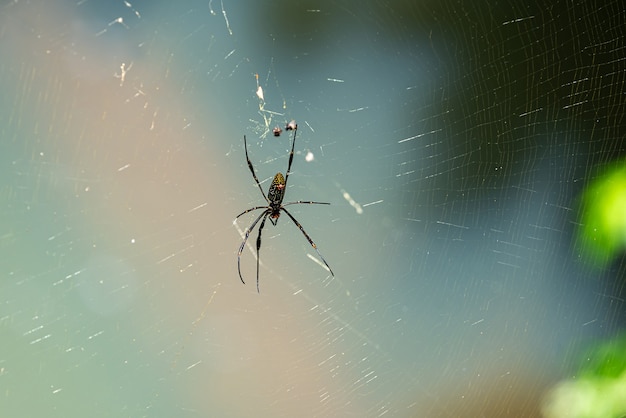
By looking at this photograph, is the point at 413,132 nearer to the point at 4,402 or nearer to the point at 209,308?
the point at 209,308

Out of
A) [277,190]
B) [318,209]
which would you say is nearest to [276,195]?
[277,190]

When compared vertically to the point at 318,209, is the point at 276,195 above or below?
above

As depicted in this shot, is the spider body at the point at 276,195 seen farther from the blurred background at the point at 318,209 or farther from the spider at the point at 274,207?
the blurred background at the point at 318,209

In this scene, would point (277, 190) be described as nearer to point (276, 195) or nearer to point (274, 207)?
point (276, 195)

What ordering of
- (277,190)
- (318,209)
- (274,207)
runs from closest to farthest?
(277,190), (274,207), (318,209)

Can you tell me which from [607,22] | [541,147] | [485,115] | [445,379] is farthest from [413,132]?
[445,379]

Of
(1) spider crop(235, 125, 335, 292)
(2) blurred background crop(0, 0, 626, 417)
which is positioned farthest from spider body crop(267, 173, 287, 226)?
(2) blurred background crop(0, 0, 626, 417)
